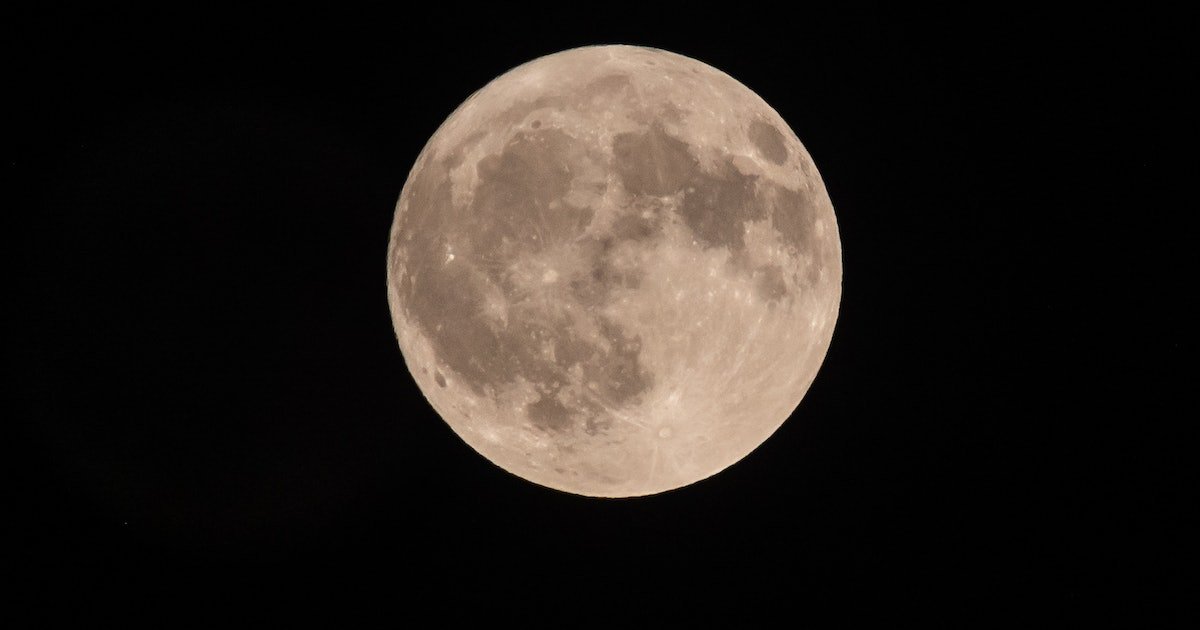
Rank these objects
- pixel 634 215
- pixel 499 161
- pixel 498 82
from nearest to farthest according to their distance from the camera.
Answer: pixel 634 215 → pixel 499 161 → pixel 498 82

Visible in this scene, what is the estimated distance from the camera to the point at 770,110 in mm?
4676

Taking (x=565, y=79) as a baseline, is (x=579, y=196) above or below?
below

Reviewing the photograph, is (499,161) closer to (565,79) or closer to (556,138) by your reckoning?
(556,138)

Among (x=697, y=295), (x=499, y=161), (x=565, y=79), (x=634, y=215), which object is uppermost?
(x=565, y=79)

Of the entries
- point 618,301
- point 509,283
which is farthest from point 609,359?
point 509,283

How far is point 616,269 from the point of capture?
371 cm

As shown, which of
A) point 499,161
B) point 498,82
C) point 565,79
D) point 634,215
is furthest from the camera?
point 498,82

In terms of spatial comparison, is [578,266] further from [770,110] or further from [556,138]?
[770,110]

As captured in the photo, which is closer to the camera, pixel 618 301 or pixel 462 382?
pixel 618 301

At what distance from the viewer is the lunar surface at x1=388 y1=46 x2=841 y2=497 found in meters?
3.75

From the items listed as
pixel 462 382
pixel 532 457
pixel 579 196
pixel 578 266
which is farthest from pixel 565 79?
pixel 532 457

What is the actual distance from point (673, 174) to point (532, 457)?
1.72 metres

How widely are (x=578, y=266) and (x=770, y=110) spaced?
172cm

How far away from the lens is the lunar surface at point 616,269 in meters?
3.75
